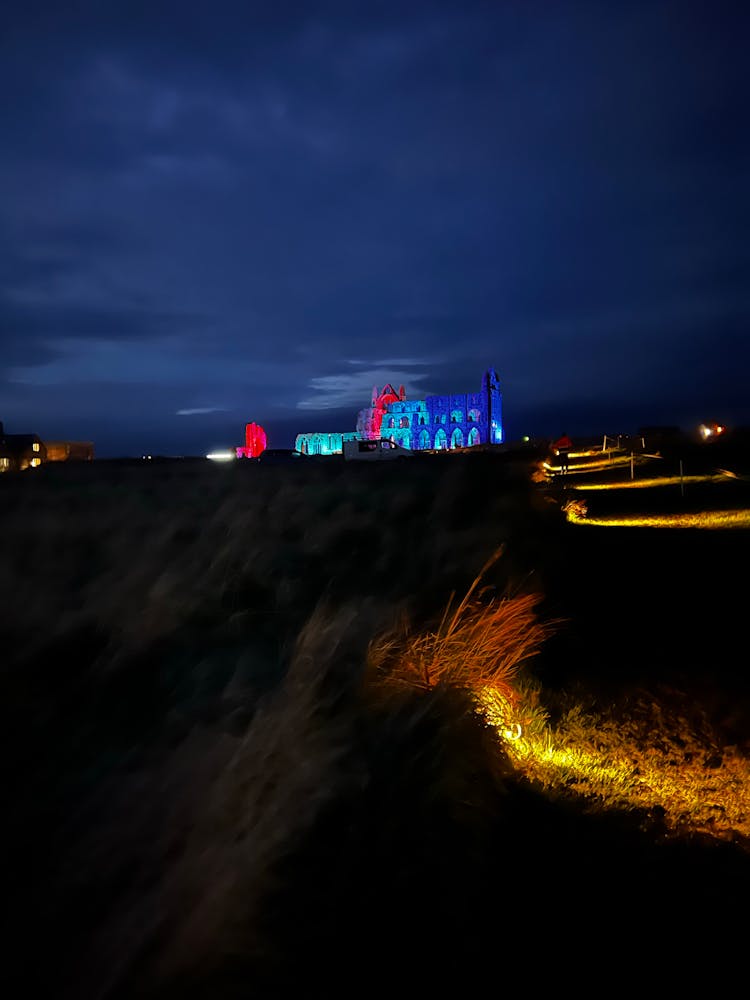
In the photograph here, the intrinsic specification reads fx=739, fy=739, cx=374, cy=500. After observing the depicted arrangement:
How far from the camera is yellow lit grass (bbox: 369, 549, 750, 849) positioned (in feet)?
14.6

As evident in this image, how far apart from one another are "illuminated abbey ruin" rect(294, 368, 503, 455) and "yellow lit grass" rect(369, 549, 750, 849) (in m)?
73.1

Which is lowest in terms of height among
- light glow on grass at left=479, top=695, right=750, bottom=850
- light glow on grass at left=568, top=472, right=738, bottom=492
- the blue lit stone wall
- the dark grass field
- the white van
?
light glow on grass at left=479, top=695, right=750, bottom=850

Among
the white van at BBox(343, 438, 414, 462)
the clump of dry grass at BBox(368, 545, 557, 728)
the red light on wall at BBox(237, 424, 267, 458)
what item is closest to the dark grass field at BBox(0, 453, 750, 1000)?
the clump of dry grass at BBox(368, 545, 557, 728)

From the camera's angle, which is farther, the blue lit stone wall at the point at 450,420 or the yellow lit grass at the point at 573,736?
the blue lit stone wall at the point at 450,420

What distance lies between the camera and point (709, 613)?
8273mm

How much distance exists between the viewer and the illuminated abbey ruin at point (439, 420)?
80.4m

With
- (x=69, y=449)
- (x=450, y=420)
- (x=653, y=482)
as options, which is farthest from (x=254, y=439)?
(x=450, y=420)

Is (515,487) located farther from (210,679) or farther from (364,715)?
(210,679)

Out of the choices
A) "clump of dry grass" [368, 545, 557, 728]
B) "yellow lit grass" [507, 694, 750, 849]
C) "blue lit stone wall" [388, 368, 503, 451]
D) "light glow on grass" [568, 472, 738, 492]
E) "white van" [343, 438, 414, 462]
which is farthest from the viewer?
"blue lit stone wall" [388, 368, 503, 451]

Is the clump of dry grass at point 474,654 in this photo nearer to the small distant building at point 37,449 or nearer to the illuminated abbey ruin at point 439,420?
the small distant building at point 37,449

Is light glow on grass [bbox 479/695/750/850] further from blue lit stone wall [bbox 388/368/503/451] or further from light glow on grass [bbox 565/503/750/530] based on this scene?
blue lit stone wall [bbox 388/368/503/451]

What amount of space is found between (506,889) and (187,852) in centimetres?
181

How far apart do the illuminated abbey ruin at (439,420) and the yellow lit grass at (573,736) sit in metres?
73.1

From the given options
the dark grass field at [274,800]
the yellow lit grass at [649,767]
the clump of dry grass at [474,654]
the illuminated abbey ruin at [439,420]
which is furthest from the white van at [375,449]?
the illuminated abbey ruin at [439,420]
